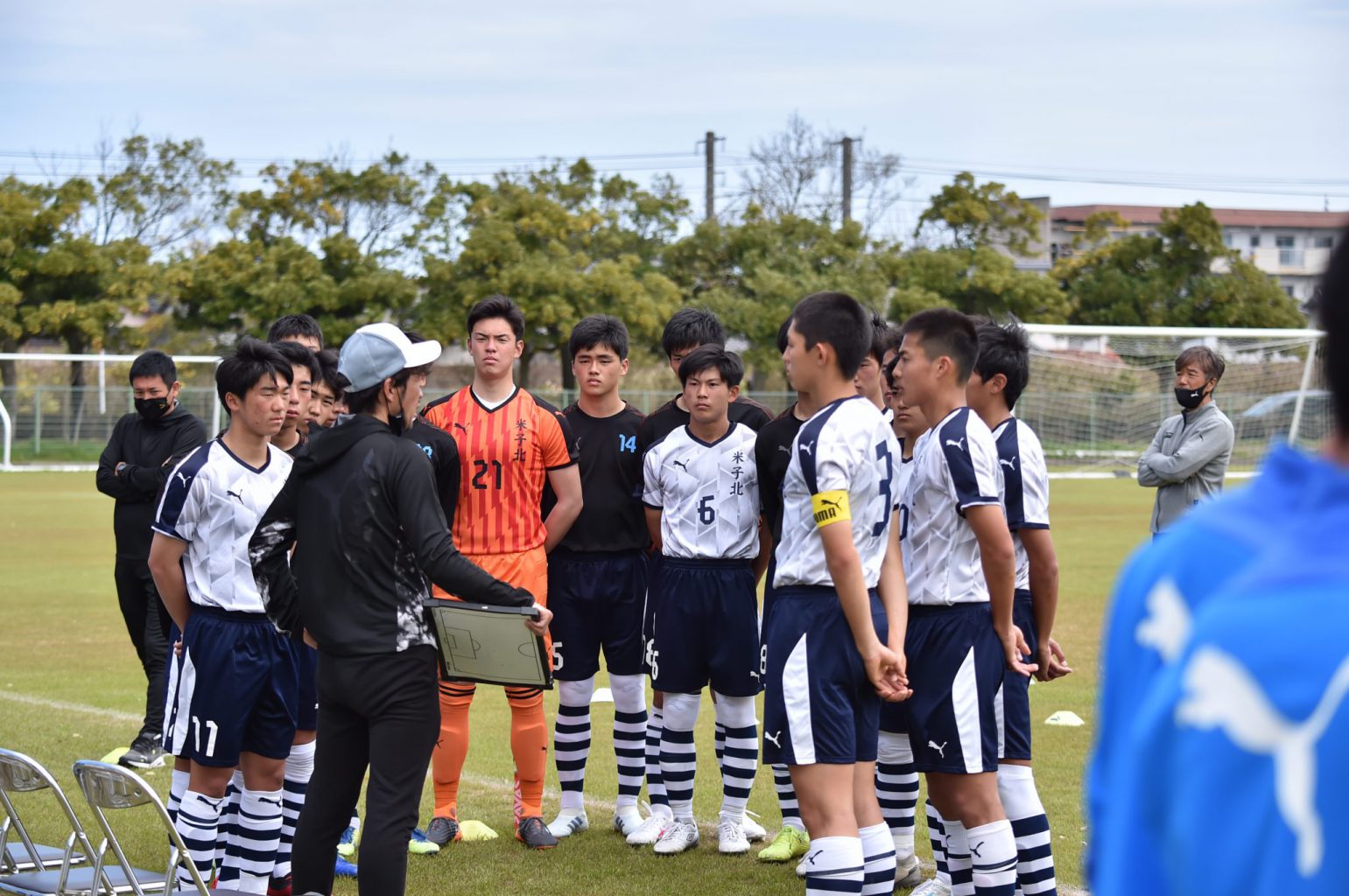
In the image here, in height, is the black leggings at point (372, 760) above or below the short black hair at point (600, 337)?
below

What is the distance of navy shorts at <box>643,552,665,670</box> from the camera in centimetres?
661

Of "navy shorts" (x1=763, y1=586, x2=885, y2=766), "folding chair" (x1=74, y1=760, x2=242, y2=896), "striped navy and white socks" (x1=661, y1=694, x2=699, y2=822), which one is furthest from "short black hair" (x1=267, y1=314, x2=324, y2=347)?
"navy shorts" (x1=763, y1=586, x2=885, y2=766)

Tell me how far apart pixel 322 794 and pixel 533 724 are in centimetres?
218

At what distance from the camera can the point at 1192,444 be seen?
8.53 m

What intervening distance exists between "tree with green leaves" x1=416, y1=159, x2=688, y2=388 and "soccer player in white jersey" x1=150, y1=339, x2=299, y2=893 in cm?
3302

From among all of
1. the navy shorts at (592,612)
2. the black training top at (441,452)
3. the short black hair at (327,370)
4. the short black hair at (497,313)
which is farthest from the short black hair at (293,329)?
the navy shorts at (592,612)

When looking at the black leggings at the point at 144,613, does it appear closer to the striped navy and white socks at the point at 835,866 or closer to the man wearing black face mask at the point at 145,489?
the man wearing black face mask at the point at 145,489

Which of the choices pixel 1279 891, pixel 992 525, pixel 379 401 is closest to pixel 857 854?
pixel 992 525

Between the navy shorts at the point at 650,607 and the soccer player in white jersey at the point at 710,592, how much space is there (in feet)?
0.29

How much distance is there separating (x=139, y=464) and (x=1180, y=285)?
143ft

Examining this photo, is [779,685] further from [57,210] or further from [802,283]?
[57,210]

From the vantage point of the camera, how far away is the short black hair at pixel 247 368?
5262 millimetres

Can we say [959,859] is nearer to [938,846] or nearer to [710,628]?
[938,846]

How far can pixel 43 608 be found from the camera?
14344 millimetres
